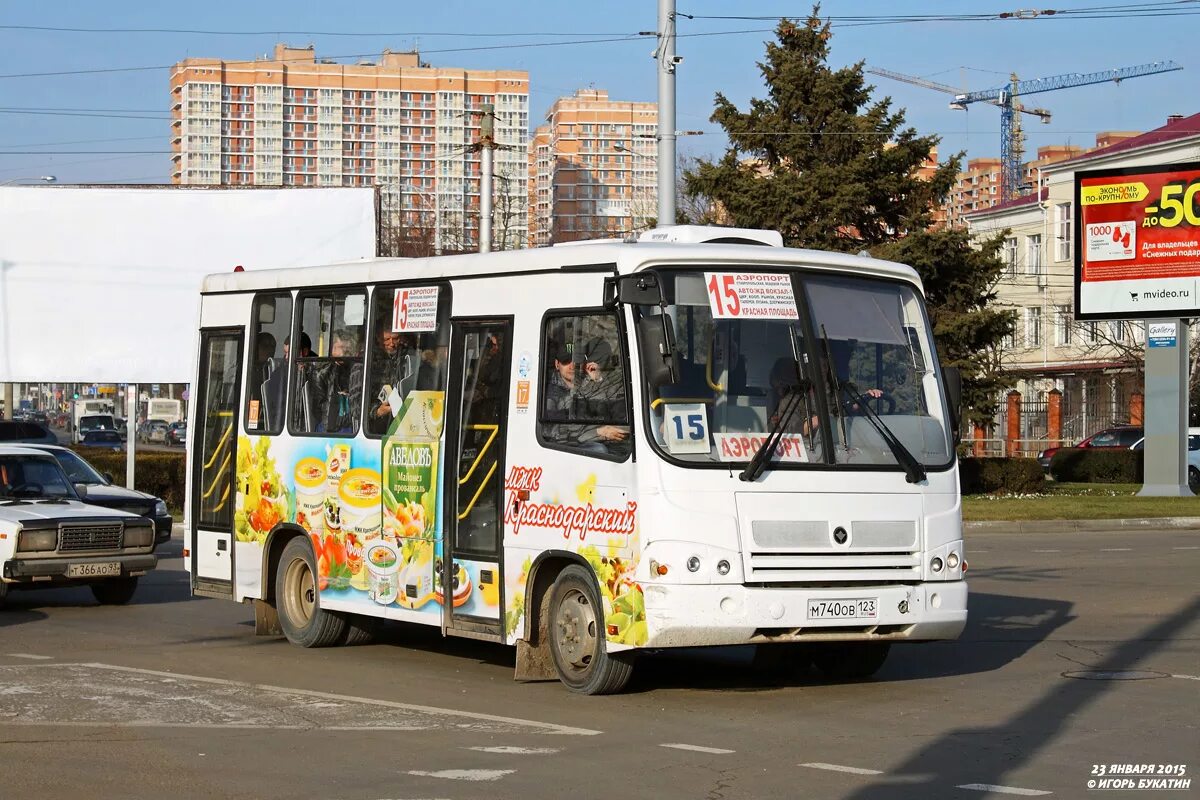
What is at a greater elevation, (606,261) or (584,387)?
(606,261)

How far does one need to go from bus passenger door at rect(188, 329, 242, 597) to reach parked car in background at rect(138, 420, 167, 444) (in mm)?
78160

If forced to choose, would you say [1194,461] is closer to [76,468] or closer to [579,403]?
[76,468]

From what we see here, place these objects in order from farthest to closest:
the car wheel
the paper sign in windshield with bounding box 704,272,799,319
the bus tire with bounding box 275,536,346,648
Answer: the car wheel
the bus tire with bounding box 275,536,346,648
the paper sign in windshield with bounding box 704,272,799,319

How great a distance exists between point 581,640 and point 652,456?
1400mm

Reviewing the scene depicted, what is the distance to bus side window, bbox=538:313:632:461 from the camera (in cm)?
1066

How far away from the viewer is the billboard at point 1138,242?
37406mm

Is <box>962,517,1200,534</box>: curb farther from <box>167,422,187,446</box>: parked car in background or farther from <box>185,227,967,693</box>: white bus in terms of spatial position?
<box>167,422,187,446</box>: parked car in background

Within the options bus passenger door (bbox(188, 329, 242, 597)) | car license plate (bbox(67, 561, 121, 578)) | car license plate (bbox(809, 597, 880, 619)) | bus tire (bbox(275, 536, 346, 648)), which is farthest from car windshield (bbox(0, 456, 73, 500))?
car license plate (bbox(809, 597, 880, 619))

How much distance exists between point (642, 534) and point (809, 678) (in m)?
2.41

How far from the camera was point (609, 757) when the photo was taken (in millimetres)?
8695

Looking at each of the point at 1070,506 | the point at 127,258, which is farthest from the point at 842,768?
the point at 127,258

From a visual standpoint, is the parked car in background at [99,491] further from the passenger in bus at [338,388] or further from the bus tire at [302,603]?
the passenger in bus at [338,388]

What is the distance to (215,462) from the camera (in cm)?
1499

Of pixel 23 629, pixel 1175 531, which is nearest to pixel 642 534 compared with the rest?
pixel 23 629
